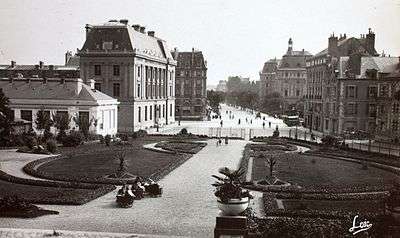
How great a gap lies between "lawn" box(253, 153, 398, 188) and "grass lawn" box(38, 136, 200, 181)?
763cm

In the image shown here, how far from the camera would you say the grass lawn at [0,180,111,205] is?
78.5 feet

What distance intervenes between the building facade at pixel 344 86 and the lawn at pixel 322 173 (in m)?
25.1

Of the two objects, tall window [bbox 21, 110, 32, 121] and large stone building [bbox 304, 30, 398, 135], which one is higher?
large stone building [bbox 304, 30, 398, 135]

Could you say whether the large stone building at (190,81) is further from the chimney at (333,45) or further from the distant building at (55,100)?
the distant building at (55,100)

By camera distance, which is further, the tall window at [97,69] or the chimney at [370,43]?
the chimney at [370,43]

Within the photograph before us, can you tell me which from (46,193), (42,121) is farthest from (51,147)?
(46,193)

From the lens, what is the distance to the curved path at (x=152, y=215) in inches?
778

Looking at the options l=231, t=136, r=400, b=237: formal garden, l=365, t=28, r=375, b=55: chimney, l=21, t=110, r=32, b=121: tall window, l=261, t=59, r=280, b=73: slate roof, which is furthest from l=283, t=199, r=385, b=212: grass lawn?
l=261, t=59, r=280, b=73: slate roof

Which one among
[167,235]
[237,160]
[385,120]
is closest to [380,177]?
[237,160]

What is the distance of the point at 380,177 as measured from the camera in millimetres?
33906

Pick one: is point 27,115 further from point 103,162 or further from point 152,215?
point 152,215

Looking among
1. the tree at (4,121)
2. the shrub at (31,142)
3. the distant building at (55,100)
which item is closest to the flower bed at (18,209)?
the tree at (4,121)

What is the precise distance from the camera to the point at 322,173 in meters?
35.1

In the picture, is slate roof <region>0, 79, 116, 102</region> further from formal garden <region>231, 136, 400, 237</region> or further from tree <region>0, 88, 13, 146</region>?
formal garden <region>231, 136, 400, 237</region>
